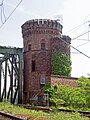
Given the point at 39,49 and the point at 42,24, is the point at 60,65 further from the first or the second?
the point at 42,24

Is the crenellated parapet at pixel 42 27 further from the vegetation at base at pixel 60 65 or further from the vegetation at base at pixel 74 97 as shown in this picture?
the vegetation at base at pixel 74 97

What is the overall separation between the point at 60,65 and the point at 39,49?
319 centimetres

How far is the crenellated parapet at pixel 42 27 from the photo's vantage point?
124 ft

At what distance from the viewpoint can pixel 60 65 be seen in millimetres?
36438

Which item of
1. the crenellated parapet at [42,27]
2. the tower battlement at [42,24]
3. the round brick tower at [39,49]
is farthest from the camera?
the tower battlement at [42,24]

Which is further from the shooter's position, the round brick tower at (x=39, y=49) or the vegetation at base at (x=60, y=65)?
the vegetation at base at (x=60, y=65)

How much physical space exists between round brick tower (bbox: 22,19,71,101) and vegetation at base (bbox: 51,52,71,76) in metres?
0.58

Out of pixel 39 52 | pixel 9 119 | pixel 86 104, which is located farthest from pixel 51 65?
pixel 9 119

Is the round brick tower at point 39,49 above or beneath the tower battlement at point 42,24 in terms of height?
beneath

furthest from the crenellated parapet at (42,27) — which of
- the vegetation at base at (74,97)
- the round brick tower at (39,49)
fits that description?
the vegetation at base at (74,97)

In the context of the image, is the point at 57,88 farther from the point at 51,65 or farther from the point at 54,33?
the point at 54,33

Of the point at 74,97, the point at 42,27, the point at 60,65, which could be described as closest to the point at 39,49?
the point at 42,27

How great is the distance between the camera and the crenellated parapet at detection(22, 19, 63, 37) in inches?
1487

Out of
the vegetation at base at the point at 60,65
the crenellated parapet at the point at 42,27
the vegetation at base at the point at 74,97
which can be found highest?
the crenellated parapet at the point at 42,27
